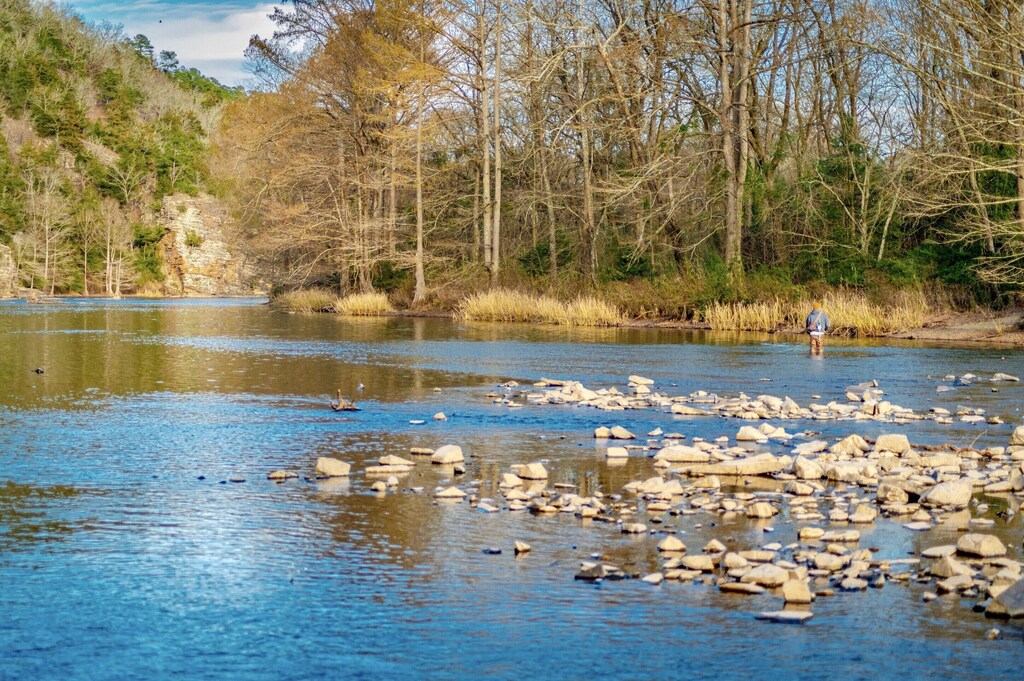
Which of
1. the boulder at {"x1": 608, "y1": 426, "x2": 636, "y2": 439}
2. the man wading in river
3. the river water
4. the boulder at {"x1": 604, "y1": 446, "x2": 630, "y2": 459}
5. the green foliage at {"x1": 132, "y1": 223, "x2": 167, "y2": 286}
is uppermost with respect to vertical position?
the green foliage at {"x1": 132, "y1": 223, "x2": 167, "y2": 286}

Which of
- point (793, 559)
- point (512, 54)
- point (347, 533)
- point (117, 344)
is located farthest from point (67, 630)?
point (512, 54)

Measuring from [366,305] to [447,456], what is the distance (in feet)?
134

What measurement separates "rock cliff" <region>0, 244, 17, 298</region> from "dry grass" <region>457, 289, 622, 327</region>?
151 ft

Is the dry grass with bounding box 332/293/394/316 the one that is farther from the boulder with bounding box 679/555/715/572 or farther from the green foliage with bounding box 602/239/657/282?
the boulder with bounding box 679/555/715/572

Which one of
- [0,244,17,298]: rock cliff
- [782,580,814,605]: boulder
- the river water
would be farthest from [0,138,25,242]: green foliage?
[782,580,814,605]: boulder

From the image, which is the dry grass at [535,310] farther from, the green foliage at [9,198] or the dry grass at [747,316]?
the green foliage at [9,198]

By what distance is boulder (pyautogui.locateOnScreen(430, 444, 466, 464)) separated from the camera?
11.6m

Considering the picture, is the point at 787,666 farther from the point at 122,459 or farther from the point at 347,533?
the point at 122,459

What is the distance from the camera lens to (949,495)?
31.1 feet

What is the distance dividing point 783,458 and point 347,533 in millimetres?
4994

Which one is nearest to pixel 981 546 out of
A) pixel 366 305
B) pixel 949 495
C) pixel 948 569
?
pixel 948 569

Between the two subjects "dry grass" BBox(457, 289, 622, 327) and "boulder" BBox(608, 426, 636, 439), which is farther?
"dry grass" BBox(457, 289, 622, 327)

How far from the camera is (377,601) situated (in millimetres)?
6934

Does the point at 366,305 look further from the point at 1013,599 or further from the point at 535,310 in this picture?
the point at 1013,599
